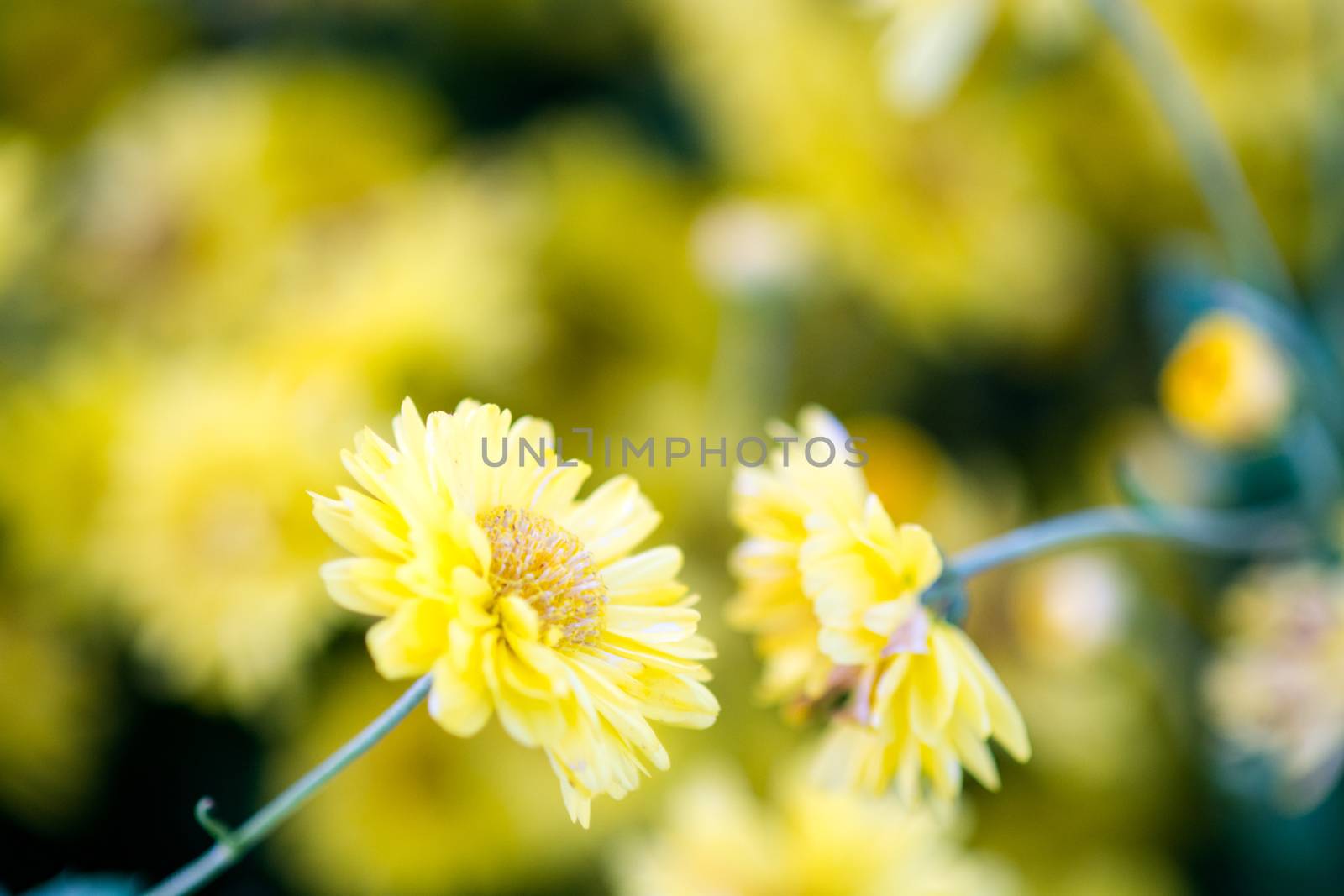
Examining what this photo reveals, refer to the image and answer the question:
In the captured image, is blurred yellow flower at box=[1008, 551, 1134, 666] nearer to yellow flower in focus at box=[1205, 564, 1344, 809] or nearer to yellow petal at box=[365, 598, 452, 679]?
yellow flower in focus at box=[1205, 564, 1344, 809]

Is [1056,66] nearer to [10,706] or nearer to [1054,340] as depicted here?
[1054,340]

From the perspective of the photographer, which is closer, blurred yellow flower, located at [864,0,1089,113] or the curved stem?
the curved stem

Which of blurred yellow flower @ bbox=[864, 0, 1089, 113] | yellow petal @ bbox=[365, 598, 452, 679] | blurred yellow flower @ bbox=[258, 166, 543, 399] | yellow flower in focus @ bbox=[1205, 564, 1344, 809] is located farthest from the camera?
blurred yellow flower @ bbox=[258, 166, 543, 399]

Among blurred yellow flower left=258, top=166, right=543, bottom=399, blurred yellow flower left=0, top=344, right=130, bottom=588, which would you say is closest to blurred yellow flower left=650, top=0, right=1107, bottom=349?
blurred yellow flower left=258, top=166, right=543, bottom=399

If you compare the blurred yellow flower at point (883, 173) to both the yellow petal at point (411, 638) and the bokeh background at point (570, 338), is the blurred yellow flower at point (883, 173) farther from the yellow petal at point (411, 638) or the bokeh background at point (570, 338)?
the yellow petal at point (411, 638)

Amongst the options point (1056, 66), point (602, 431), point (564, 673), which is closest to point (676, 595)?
point (564, 673)

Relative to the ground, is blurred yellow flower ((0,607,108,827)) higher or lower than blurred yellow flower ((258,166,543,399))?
lower
